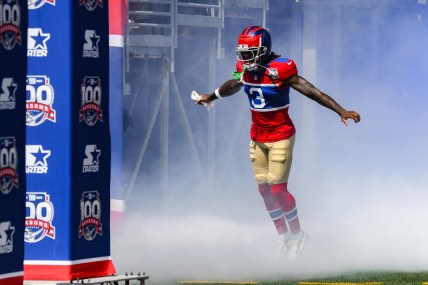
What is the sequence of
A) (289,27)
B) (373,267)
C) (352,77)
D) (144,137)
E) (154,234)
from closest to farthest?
(373,267) → (154,234) → (144,137) → (289,27) → (352,77)

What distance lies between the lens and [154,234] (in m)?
16.6

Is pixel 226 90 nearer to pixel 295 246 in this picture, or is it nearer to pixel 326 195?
pixel 295 246

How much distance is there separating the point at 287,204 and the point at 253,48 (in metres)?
1.54

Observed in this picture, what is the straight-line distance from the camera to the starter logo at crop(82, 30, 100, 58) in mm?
10977

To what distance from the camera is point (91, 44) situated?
11016mm

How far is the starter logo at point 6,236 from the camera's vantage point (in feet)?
31.4

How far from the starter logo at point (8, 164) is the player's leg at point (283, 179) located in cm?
484

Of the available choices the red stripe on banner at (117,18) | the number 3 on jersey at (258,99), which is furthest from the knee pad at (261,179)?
the red stripe on banner at (117,18)

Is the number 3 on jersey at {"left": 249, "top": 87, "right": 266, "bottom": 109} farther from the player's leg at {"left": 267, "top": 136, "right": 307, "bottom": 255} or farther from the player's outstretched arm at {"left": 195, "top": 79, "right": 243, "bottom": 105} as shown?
the player's leg at {"left": 267, "top": 136, "right": 307, "bottom": 255}

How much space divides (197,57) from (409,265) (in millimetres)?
8120

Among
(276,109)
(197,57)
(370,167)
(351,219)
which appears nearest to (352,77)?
(370,167)

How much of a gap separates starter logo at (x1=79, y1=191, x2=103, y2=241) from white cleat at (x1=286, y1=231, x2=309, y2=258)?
130 inches

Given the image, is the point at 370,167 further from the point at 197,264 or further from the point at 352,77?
the point at 197,264

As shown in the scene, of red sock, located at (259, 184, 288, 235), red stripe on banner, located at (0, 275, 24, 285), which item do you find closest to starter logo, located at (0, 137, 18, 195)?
red stripe on banner, located at (0, 275, 24, 285)
